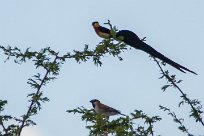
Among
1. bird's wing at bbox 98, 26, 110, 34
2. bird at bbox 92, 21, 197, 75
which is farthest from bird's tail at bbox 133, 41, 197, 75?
bird's wing at bbox 98, 26, 110, 34

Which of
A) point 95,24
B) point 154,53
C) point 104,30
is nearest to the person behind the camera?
point 154,53

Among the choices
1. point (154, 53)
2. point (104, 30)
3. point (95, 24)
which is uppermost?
point (95, 24)

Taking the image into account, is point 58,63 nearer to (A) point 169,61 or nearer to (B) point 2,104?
(B) point 2,104

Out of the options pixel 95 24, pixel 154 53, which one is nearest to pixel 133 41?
pixel 154 53

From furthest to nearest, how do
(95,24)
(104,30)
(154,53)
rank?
(95,24), (104,30), (154,53)

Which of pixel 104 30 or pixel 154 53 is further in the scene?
pixel 104 30

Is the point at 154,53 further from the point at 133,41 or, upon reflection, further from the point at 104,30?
the point at 104,30

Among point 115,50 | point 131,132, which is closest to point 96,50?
point 115,50

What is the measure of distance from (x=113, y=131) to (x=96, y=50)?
5.95ft

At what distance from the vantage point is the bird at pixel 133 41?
7.92m

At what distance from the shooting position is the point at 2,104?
30.0 feet

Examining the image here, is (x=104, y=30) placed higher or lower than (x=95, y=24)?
lower

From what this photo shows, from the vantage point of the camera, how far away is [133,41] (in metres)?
8.49

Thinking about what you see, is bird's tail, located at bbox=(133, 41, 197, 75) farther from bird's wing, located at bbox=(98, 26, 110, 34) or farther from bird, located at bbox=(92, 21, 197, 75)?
bird's wing, located at bbox=(98, 26, 110, 34)
